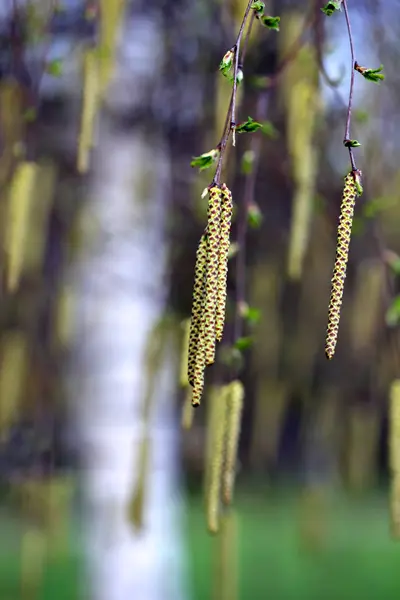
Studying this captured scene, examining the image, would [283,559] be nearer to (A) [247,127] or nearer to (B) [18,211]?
(B) [18,211]

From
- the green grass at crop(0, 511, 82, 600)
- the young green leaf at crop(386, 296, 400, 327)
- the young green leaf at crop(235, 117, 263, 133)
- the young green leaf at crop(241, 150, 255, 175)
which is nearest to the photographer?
the young green leaf at crop(235, 117, 263, 133)

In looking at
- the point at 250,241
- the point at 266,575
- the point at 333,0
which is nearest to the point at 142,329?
the point at 250,241

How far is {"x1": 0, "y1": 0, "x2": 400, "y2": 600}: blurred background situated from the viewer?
75.4 inches

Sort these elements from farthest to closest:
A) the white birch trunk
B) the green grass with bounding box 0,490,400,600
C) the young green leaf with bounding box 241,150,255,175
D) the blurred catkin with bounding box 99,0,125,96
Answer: the green grass with bounding box 0,490,400,600 → the white birch trunk → the blurred catkin with bounding box 99,0,125,96 → the young green leaf with bounding box 241,150,255,175

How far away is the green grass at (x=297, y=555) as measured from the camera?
6.95m

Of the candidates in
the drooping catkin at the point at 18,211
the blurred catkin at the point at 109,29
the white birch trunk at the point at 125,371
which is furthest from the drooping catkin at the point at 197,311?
the white birch trunk at the point at 125,371

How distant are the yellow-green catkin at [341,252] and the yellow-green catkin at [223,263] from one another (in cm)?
12

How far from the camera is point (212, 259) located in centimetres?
97

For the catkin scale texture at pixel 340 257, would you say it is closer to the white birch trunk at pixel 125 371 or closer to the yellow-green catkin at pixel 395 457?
the yellow-green catkin at pixel 395 457

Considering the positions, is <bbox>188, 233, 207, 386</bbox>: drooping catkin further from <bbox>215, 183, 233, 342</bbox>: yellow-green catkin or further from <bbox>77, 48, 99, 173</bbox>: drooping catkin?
<bbox>77, 48, 99, 173</bbox>: drooping catkin

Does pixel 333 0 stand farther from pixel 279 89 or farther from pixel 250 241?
pixel 250 241

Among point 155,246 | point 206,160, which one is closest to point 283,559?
point 155,246

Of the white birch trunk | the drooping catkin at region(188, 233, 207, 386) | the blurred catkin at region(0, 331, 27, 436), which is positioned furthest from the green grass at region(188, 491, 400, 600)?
the drooping catkin at region(188, 233, 207, 386)

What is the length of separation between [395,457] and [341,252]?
2.24ft
